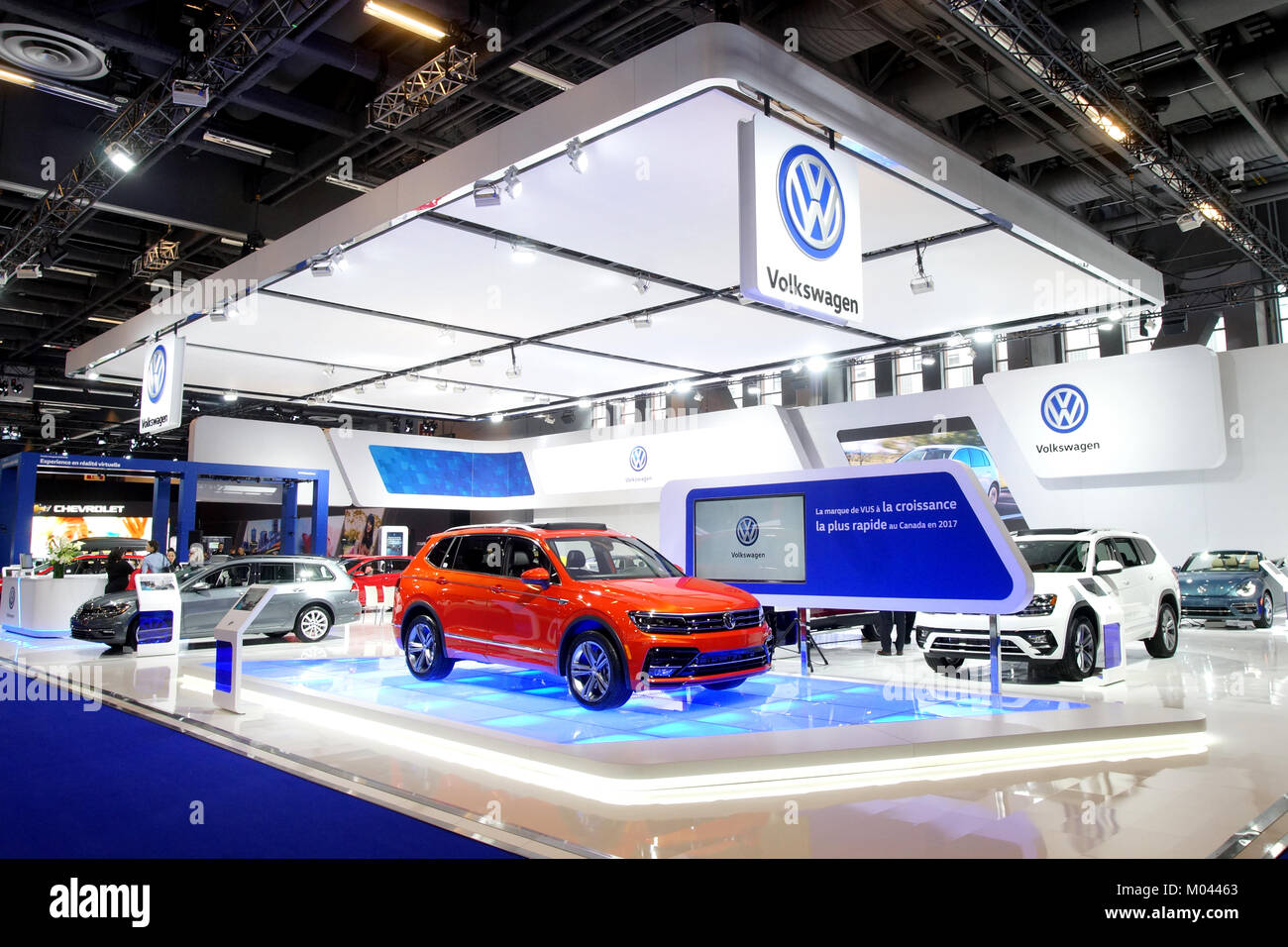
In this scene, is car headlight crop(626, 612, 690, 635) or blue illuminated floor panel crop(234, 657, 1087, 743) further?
car headlight crop(626, 612, 690, 635)

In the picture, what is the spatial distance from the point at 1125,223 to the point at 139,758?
18.1 metres

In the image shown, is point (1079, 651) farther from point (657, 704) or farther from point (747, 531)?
point (657, 704)

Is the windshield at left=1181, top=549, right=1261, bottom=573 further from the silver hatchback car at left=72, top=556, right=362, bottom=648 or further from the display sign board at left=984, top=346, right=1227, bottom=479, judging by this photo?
the silver hatchback car at left=72, top=556, right=362, bottom=648

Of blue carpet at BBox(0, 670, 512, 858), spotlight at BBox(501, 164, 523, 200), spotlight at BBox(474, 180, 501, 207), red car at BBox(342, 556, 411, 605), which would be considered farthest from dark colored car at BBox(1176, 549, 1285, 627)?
red car at BBox(342, 556, 411, 605)

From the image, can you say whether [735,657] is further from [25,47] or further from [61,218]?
[61,218]

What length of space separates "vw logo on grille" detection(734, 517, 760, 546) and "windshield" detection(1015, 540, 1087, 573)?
2.57 metres

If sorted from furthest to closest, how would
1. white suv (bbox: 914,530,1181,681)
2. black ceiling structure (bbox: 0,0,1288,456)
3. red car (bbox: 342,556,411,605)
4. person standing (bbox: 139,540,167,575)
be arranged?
1. red car (bbox: 342,556,411,605)
2. person standing (bbox: 139,540,167,575)
3. black ceiling structure (bbox: 0,0,1288,456)
4. white suv (bbox: 914,530,1181,681)

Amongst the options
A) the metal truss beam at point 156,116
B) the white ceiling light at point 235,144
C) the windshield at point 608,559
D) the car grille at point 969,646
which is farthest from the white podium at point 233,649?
the white ceiling light at point 235,144

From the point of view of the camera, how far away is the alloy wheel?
650cm

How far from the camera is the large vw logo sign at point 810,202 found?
6449 mm

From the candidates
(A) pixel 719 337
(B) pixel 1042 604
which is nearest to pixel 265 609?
(A) pixel 719 337

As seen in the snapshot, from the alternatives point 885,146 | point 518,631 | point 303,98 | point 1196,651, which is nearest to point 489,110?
point 303,98

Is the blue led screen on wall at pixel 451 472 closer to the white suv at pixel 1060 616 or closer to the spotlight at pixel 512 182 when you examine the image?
the spotlight at pixel 512 182

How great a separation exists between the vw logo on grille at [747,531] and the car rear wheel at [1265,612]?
889 cm
